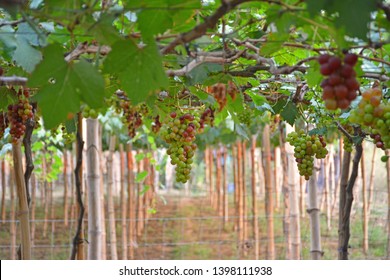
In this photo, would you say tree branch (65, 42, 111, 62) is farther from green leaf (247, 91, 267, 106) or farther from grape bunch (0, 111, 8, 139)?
green leaf (247, 91, 267, 106)

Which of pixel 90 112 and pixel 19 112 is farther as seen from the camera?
pixel 90 112

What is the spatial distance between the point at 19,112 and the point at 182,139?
1.88 feet

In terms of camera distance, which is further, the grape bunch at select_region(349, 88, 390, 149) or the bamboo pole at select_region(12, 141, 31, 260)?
the bamboo pole at select_region(12, 141, 31, 260)

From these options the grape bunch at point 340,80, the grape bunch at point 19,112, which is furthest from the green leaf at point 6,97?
the grape bunch at point 340,80

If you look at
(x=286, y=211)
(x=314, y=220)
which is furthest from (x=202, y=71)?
(x=286, y=211)

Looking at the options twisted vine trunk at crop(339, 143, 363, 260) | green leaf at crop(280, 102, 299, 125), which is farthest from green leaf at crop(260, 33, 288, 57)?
twisted vine trunk at crop(339, 143, 363, 260)

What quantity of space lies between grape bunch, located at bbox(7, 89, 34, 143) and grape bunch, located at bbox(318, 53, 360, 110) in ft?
3.49

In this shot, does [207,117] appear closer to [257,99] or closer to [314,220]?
[257,99]

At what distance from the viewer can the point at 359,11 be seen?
761 mm

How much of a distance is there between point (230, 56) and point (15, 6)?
26.8 inches

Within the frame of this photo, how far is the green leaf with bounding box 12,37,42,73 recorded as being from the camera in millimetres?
1319

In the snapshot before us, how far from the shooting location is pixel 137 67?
106cm

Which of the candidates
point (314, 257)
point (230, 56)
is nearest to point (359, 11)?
point (230, 56)
